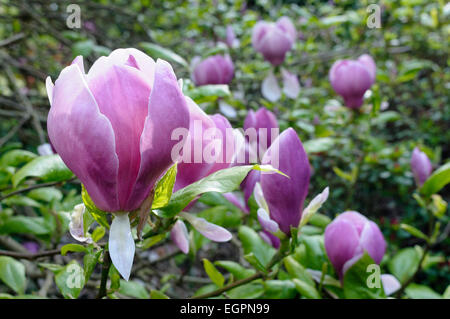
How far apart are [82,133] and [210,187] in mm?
130

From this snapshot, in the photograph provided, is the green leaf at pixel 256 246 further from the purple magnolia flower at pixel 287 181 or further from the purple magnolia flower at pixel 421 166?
the purple magnolia flower at pixel 421 166

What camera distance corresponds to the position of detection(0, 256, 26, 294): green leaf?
71 centimetres

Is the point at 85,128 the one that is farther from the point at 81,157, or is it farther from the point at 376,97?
the point at 376,97

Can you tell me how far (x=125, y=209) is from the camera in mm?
412

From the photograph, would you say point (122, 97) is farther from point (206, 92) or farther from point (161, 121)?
point (206, 92)

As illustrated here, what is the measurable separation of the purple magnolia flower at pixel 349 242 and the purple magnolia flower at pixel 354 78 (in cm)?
51

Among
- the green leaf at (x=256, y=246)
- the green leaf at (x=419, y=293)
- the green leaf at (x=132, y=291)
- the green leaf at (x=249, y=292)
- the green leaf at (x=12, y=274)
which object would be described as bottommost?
the green leaf at (x=419, y=293)

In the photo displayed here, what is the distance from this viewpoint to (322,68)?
2291mm

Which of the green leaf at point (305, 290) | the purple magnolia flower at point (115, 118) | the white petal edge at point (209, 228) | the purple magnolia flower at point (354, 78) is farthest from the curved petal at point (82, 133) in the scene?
the purple magnolia flower at point (354, 78)

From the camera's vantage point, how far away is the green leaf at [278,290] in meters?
0.66

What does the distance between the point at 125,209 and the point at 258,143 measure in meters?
0.45

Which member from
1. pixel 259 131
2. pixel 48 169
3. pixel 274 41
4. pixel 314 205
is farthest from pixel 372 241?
pixel 274 41
